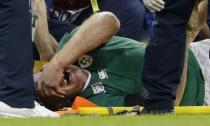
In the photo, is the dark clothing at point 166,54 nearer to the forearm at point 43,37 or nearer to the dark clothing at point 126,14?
the forearm at point 43,37

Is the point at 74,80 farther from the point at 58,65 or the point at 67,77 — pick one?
the point at 58,65

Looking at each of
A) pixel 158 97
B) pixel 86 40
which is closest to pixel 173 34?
pixel 158 97

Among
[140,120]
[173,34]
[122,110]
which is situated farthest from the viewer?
[122,110]

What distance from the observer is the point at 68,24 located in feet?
21.4

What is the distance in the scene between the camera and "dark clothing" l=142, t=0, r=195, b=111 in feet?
14.0

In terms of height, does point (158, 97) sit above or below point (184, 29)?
below

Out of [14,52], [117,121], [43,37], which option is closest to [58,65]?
[43,37]

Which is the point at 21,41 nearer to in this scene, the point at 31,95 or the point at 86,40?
the point at 31,95

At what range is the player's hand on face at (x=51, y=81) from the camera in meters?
5.14

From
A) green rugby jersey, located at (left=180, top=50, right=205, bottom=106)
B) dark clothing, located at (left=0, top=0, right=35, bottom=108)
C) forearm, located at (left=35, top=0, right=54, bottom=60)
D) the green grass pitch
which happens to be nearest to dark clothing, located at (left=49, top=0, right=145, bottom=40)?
forearm, located at (left=35, top=0, right=54, bottom=60)

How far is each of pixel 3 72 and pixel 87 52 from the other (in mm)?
1381

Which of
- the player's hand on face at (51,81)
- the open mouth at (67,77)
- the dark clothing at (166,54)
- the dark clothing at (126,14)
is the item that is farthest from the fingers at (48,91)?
the dark clothing at (126,14)

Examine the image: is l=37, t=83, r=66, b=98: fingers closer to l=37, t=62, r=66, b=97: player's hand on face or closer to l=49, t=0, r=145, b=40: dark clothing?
l=37, t=62, r=66, b=97: player's hand on face

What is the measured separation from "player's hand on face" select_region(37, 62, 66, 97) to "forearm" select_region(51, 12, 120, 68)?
58 millimetres
